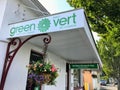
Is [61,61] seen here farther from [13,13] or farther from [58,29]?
[58,29]

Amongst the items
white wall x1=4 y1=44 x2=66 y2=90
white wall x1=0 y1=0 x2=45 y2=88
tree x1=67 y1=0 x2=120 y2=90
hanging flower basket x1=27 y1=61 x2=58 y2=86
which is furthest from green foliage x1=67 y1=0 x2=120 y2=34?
hanging flower basket x1=27 y1=61 x2=58 y2=86

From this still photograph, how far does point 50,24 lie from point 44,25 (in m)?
0.15

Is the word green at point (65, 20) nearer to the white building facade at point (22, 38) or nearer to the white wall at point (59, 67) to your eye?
the white building facade at point (22, 38)

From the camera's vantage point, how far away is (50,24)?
347 centimetres

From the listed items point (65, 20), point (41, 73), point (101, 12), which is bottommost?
point (41, 73)

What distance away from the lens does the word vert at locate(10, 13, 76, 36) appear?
327 cm

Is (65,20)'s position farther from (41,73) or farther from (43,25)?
(41,73)

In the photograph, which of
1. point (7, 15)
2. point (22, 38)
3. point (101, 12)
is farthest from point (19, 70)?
point (101, 12)

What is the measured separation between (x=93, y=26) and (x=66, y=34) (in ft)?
9.54

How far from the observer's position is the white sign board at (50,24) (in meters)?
3.21

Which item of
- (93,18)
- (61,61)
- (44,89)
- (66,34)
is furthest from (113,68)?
(66,34)

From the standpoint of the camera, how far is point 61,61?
783 centimetres

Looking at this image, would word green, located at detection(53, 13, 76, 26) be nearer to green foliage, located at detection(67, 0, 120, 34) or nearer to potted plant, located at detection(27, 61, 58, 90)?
potted plant, located at detection(27, 61, 58, 90)

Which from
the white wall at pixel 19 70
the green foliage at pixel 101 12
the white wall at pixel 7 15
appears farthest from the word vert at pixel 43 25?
the green foliage at pixel 101 12
